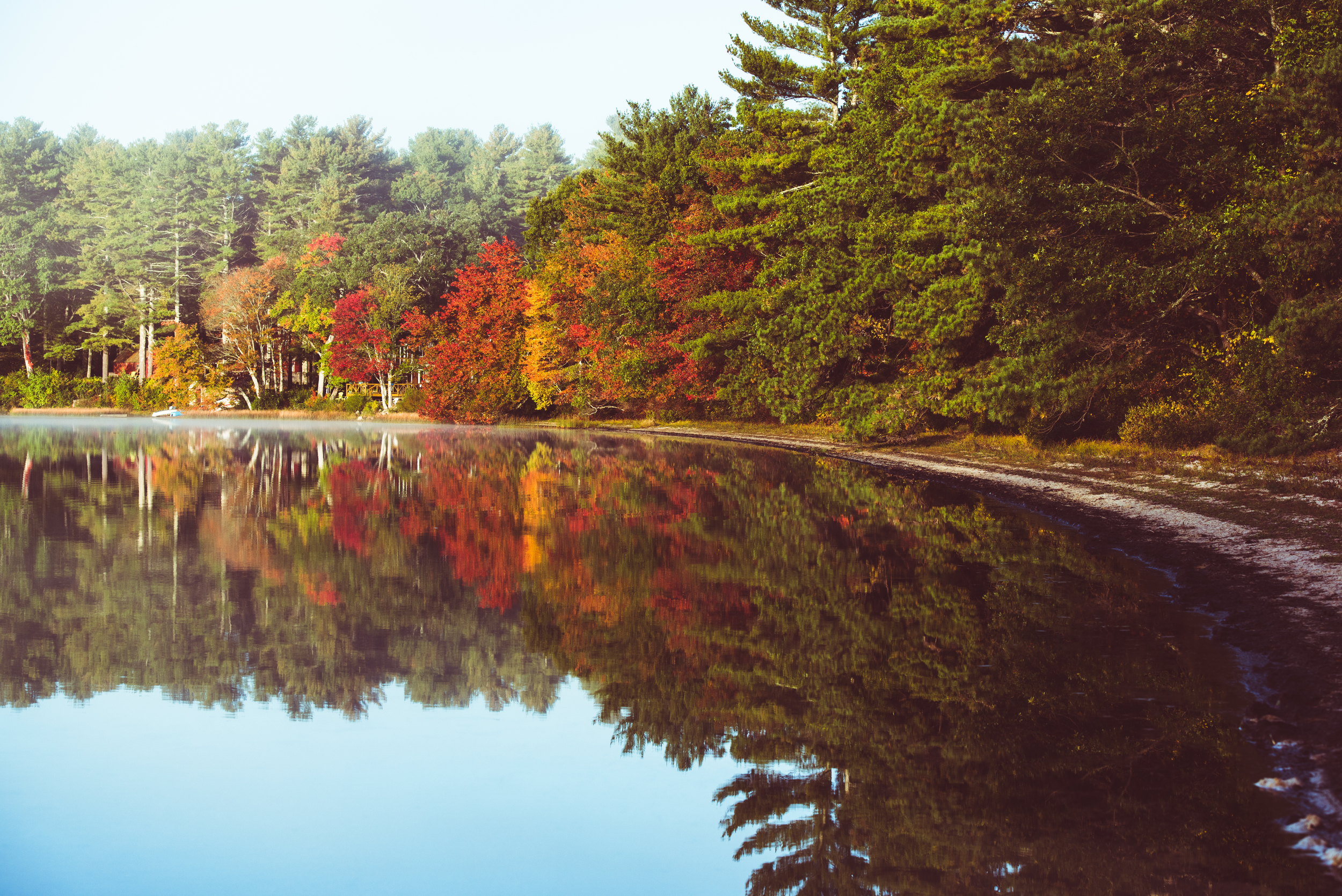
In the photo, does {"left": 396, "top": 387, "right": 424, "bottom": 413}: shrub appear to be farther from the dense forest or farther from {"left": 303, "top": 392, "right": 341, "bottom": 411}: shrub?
{"left": 303, "top": 392, "right": 341, "bottom": 411}: shrub

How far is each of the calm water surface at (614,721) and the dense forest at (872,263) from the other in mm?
9012

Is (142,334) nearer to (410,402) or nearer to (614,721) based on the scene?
(410,402)

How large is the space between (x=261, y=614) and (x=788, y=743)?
4.90 meters

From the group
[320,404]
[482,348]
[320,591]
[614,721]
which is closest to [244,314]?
[320,404]

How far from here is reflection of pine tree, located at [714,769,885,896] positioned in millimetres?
4176

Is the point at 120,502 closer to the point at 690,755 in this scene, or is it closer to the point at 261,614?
the point at 261,614

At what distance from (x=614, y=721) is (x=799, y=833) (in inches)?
67.8

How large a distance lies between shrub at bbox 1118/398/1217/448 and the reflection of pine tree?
1814cm

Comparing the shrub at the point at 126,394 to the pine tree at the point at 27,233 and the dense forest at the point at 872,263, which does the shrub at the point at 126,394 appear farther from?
the pine tree at the point at 27,233

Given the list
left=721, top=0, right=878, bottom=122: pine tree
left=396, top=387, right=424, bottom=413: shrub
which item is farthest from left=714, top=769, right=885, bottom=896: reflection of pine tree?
left=396, top=387, right=424, bottom=413: shrub

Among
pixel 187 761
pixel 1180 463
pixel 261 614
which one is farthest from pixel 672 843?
pixel 1180 463

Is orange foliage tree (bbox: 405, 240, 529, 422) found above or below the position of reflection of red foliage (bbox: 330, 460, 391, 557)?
above

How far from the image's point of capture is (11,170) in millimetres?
97875

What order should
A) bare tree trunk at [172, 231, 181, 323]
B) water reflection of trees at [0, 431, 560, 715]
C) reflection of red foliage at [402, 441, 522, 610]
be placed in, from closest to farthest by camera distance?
water reflection of trees at [0, 431, 560, 715] → reflection of red foliage at [402, 441, 522, 610] → bare tree trunk at [172, 231, 181, 323]
